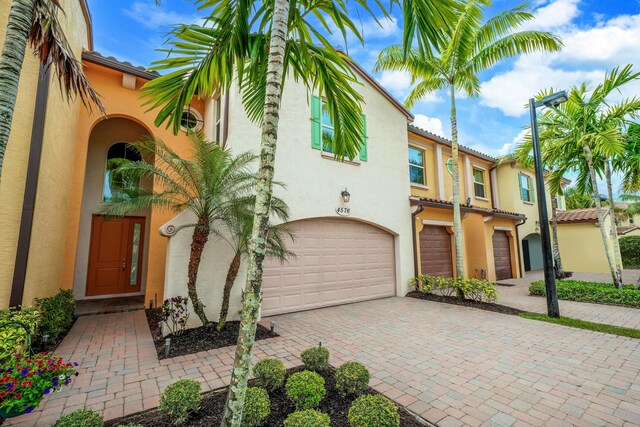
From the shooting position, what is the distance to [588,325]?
6148 millimetres

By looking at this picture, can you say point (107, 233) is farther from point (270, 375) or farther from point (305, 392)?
point (305, 392)

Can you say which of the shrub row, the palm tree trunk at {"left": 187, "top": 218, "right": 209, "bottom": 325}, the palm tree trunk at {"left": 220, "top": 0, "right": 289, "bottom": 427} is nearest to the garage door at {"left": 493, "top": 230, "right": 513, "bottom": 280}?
the shrub row

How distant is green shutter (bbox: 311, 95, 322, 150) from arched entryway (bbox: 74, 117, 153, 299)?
5394 mm

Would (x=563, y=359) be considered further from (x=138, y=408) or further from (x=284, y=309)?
(x=138, y=408)

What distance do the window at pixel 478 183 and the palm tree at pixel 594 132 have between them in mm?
4576

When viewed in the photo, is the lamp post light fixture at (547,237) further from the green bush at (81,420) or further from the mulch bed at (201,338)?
the green bush at (81,420)

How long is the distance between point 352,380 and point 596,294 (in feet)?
32.6

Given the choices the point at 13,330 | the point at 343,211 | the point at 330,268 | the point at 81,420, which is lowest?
the point at 81,420

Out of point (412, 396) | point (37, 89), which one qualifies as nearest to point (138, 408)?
point (412, 396)

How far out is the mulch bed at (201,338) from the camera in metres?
4.94

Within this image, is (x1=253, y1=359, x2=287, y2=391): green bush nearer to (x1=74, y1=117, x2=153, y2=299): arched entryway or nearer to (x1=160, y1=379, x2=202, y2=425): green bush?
(x1=160, y1=379, x2=202, y2=425): green bush

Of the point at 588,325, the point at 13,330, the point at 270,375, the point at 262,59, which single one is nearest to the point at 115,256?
the point at 13,330

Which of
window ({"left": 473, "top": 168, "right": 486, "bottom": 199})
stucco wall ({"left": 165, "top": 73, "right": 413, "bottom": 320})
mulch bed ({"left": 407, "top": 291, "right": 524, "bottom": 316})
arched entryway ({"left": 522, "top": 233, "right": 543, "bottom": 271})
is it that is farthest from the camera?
arched entryway ({"left": 522, "top": 233, "right": 543, "bottom": 271})

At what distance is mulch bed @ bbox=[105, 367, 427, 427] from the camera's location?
2791mm
